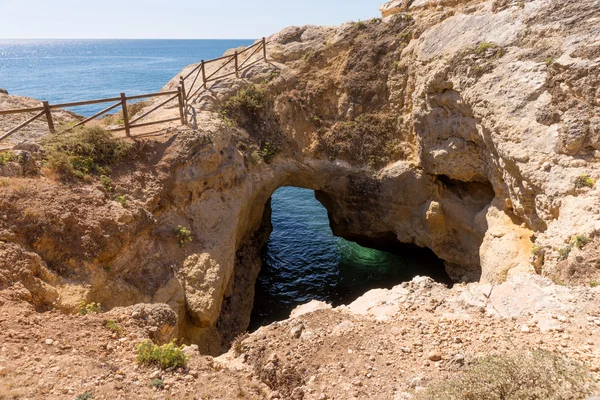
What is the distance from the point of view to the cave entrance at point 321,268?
17938 millimetres

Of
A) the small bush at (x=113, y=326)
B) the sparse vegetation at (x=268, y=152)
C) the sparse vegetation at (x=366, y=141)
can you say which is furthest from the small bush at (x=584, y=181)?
the small bush at (x=113, y=326)

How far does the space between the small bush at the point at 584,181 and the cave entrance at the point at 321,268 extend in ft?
29.0

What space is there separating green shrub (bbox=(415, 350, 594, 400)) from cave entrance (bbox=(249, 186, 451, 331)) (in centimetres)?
1172

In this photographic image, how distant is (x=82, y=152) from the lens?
12383 millimetres

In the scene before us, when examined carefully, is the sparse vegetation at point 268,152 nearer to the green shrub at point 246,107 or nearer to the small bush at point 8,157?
the green shrub at point 246,107

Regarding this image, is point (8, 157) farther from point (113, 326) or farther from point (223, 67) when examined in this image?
point (223, 67)

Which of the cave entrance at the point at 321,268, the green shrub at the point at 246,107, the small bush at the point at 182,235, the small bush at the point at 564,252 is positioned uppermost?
the green shrub at the point at 246,107

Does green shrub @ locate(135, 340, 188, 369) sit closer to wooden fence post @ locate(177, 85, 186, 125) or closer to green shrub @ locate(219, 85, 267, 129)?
wooden fence post @ locate(177, 85, 186, 125)

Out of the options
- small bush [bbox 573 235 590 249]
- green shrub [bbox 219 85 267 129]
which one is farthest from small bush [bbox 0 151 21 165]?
small bush [bbox 573 235 590 249]

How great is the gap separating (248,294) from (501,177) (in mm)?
10662

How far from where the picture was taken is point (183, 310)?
11727 millimetres

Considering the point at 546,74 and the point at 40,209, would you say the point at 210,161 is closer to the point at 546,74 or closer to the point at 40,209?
the point at 40,209

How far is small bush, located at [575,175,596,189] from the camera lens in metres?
10.2

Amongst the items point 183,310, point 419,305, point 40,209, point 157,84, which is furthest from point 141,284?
point 157,84
